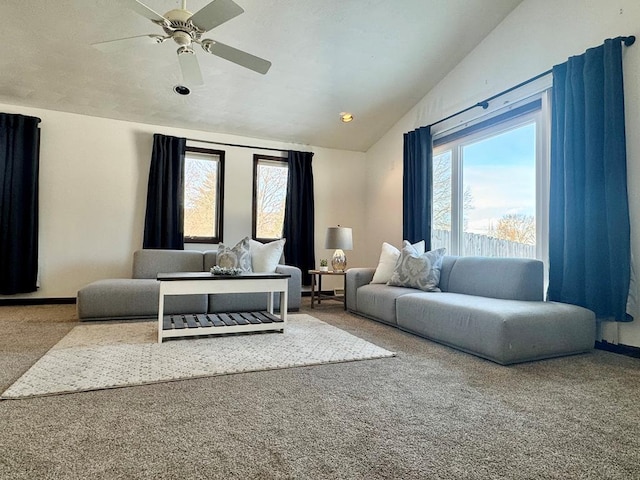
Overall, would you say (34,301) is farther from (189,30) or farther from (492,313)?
(492,313)

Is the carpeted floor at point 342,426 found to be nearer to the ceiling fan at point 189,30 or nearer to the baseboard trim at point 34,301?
the ceiling fan at point 189,30

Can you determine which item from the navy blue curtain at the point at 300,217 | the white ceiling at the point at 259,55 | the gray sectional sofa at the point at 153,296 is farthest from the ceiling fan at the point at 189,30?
the navy blue curtain at the point at 300,217

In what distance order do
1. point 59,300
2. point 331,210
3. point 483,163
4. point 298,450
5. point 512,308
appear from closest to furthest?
1. point 298,450
2. point 512,308
3. point 483,163
4. point 59,300
5. point 331,210

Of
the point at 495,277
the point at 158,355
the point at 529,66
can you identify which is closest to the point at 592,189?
the point at 495,277

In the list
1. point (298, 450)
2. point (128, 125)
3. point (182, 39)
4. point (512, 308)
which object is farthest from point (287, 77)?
point (298, 450)

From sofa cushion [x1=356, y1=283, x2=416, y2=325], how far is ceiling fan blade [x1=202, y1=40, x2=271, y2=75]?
7.71 ft

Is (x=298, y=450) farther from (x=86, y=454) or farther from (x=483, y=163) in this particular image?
(x=483, y=163)

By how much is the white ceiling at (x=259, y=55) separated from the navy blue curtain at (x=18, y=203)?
1.22ft

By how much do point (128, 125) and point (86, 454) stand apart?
4759 millimetres

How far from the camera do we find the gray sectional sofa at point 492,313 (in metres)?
2.62

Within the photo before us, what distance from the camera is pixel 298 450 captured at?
56.5 inches

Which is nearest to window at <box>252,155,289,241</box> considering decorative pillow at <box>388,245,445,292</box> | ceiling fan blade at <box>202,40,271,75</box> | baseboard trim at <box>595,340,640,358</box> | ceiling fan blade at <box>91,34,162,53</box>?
decorative pillow at <box>388,245,445,292</box>

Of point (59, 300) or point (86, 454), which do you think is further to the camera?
point (59, 300)

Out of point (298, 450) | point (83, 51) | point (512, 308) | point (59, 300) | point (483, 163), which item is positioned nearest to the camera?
point (298, 450)
